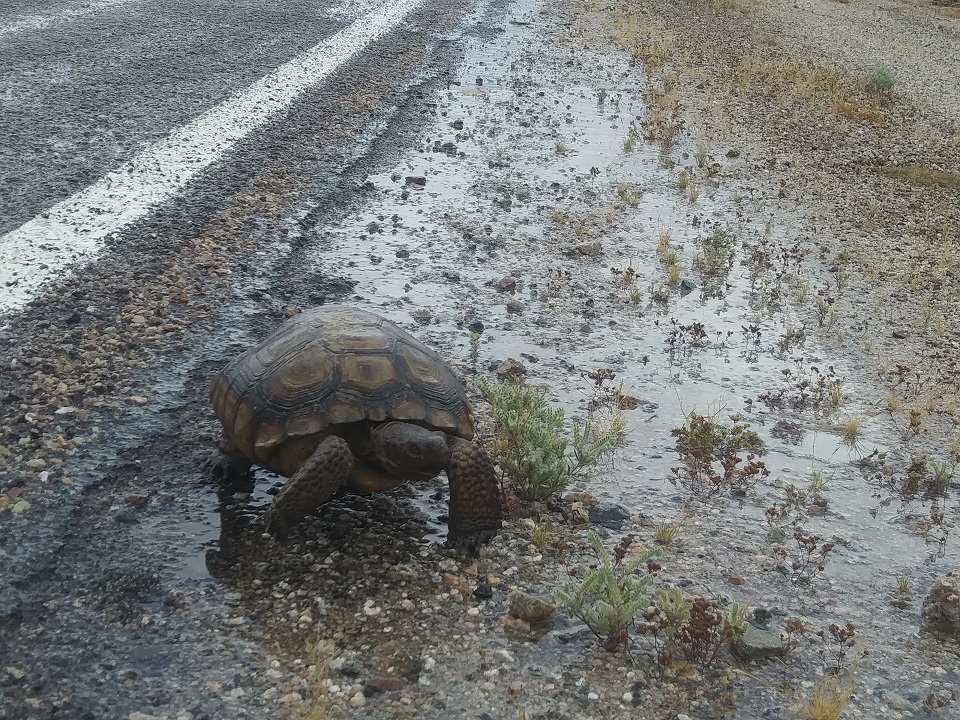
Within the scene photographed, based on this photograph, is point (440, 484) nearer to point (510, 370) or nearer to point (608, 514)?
point (608, 514)

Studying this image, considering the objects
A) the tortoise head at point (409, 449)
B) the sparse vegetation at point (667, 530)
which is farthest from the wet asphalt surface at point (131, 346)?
the sparse vegetation at point (667, 530)

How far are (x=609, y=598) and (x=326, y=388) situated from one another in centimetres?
125

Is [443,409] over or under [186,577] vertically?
over

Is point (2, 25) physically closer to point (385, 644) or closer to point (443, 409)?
point (443, 409)

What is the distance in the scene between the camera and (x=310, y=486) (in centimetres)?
341

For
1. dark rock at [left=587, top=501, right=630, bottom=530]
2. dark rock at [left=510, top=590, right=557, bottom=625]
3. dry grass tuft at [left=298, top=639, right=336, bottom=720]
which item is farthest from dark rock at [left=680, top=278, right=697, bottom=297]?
dry grass tuft at [left=298, top=639, right=336, bottom=720]

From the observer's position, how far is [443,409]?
376 centimetres

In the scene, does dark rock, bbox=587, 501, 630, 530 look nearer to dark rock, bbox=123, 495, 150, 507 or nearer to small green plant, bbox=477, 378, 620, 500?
small green plant, bbox=477, 378, 620, 500

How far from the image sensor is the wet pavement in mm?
2955

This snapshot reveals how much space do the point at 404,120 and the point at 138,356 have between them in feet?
15.2

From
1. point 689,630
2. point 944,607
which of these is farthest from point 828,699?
point 944,607

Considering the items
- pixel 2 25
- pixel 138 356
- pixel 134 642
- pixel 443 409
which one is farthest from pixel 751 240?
pixel 2 25

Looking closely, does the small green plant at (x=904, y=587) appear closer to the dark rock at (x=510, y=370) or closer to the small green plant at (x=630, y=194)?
the dark rock at (x=510, y=370)

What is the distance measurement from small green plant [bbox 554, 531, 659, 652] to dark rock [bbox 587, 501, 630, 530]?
1.13 feet
